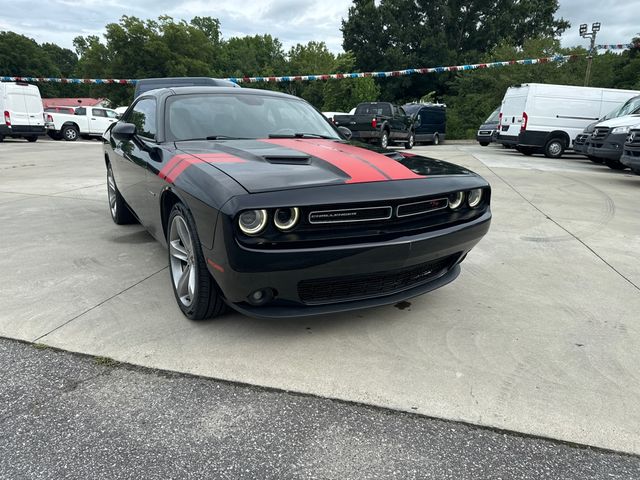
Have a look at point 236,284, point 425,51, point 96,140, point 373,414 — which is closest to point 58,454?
point 236,284

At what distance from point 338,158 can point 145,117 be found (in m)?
2.02

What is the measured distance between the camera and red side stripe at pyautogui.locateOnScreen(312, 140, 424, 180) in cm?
272

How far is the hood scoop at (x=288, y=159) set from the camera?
8.95 ft

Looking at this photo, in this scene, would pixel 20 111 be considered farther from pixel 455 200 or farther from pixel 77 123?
pixel 455 200

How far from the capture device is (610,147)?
33.1 ft

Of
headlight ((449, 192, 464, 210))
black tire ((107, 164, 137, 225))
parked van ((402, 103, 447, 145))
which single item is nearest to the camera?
headlight ((449, 192, 464, 210))

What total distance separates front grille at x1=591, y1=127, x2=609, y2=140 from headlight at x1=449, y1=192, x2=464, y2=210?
31.0 feet

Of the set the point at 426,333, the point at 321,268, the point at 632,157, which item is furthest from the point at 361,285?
the point at 632,157

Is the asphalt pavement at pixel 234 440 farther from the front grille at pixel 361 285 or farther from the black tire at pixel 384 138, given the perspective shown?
the black tire at pixel 384 138

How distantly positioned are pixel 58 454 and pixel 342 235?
150cm

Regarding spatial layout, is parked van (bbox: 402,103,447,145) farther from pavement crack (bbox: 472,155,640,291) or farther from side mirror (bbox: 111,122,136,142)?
side mirror (bbox: 111,122,136,142)

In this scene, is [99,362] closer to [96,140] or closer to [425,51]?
[96,140]

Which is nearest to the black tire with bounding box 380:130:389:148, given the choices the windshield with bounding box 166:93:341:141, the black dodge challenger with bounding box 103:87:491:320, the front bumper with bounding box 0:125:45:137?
the windshield with bounding box 166:93:341:141

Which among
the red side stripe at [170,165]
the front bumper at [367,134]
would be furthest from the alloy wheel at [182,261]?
the front bumper at [367,134]
